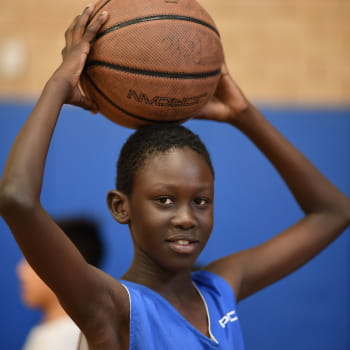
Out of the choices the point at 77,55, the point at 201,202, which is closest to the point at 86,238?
the point at 201,202

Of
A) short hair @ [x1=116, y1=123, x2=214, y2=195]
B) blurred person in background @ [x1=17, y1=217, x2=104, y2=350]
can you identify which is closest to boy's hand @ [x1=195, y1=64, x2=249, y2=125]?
short hair @ [x1=116, y1=123, x2=214, y2=195]

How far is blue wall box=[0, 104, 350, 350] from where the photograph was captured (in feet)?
9.62

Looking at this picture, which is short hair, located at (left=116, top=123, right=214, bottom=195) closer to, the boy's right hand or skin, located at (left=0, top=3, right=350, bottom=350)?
skin, located at (left=0, top=3, right=350, bottom=350)

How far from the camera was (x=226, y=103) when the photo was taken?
148cm

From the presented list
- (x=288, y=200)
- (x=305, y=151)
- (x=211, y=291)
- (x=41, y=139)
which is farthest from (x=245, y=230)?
(x=41, y=139)

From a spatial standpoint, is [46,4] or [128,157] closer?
[128,157]

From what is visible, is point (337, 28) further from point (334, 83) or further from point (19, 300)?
point (19, 300)

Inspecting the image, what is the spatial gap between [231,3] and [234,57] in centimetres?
34

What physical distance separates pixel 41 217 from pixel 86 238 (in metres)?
1.47

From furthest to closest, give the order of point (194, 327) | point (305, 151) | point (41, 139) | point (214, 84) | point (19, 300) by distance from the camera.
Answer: point (305, 151)
point (19, 300)
point (214, 84)
point (194, 327)
point (41, 139)

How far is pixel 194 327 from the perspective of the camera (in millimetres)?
1220

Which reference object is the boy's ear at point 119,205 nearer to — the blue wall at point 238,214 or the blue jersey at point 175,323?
the blue jersey at point 175,323

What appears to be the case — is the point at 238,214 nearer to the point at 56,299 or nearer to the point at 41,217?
the point at 56,299

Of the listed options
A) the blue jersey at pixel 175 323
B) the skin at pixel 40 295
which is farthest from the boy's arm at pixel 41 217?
the skin at pixel 40 295
